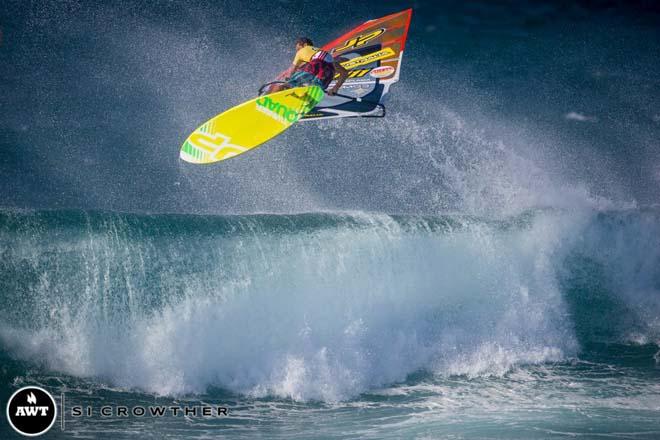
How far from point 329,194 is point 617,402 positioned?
676 cm

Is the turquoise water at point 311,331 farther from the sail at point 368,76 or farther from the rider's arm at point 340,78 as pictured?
the rider's arm at point 340,78

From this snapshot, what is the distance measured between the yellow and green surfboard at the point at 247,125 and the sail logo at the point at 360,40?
1.41m

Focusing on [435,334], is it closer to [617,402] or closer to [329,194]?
[617,402]

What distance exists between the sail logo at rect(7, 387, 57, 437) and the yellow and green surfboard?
327cm

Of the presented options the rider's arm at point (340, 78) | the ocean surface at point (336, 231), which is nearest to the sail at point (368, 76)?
the rider's arm at point (340, 78)

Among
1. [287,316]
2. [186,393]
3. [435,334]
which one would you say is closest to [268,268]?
[287,316]

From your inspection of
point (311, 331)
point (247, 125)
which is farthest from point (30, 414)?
point (247, 125)

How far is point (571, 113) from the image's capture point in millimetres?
14594

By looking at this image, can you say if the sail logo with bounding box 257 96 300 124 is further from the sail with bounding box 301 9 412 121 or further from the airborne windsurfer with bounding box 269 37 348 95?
the sail with bounding box 301 9 412 121

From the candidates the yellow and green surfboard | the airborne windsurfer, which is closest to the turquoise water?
the yellow and green surfboard

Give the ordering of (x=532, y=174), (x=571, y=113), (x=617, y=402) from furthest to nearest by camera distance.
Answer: (x=571, y=113) < (x=532, y=174) < (x=617, y=402)

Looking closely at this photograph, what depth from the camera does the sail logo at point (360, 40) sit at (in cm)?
777

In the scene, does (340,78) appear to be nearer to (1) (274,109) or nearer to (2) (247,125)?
(1) (274,109)

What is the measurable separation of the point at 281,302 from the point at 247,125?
8.63ft
